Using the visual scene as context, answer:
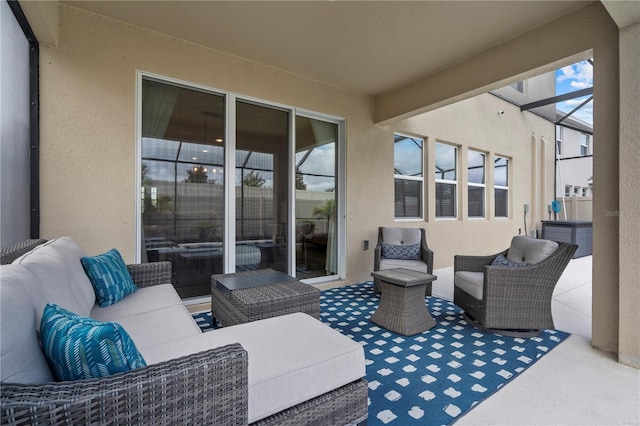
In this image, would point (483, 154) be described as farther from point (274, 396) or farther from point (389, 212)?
point (274, 396)

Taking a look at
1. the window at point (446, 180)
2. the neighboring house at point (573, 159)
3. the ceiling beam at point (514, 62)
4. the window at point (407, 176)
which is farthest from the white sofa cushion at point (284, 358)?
the neighboring house at point (573, 159)

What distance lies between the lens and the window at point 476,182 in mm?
6223

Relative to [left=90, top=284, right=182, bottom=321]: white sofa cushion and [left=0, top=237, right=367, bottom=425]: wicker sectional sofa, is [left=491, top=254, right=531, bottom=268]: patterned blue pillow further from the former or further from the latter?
[left=90, top=284, right=182, bottom=321]: white sofa cushion

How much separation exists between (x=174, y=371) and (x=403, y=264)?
130 inches

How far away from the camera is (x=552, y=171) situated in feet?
26.7

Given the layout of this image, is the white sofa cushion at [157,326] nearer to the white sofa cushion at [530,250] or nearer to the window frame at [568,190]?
the white sofa cushion at [530,250]

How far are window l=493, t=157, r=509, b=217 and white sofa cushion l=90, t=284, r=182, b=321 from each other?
698 cm

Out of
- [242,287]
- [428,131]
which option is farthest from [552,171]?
[242,287]

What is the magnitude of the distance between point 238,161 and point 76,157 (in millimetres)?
1532

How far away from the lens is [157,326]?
1681mm

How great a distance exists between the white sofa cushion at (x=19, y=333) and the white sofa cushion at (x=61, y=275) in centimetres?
9

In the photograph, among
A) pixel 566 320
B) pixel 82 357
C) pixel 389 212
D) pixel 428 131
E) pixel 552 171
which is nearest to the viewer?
pixel 82 357

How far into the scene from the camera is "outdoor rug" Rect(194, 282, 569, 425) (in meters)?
1.69

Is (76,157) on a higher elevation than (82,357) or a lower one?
higher
